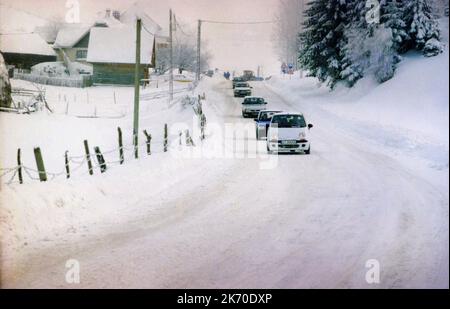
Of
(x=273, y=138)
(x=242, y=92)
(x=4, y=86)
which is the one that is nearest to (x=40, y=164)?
(x=273, y=138)

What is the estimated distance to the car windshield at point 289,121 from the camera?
17.9m

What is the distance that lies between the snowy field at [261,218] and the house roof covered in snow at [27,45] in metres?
29.4

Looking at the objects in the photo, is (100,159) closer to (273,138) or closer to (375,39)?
(273,138)

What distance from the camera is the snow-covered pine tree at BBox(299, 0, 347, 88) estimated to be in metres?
13.7

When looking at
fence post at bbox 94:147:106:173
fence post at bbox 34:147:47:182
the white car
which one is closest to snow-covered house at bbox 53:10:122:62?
fence post at bbox 94:147:106:173

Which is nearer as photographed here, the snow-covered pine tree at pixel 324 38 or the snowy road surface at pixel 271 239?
the snowy road surface at pixel 271 239

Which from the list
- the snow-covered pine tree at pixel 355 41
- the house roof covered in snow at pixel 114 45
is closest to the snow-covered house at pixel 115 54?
the house roof covered in snow at pixel 114 45

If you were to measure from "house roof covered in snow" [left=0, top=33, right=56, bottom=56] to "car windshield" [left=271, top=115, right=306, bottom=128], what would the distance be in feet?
93.0

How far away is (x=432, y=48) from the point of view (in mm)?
8586

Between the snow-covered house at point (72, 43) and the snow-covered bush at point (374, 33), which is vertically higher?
the snow-covered house at point (72, 43)

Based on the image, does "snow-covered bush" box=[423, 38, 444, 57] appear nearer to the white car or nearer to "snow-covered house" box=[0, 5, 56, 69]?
the white car

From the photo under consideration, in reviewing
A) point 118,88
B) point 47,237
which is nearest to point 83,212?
point 47,237

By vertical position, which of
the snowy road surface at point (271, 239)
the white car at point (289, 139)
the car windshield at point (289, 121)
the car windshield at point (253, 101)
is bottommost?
the snowy road surface at point (271, 239)

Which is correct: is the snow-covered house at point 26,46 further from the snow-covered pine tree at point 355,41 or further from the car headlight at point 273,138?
the snow-covered pine tree at point 355,41
